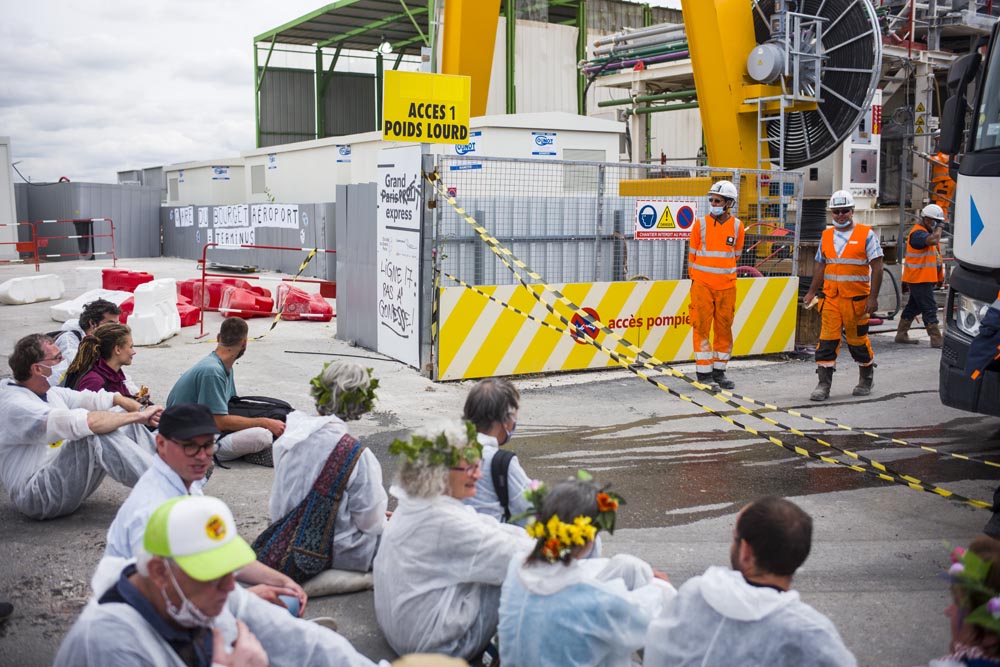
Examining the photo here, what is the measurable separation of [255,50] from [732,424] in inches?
1221

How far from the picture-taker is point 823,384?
954cm

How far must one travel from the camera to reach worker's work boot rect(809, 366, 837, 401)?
949 cm

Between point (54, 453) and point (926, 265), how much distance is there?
36.0 feet

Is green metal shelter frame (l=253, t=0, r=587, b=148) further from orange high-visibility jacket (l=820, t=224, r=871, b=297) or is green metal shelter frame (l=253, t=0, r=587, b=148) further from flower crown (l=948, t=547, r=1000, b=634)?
flower crown (l=948, t=547, r=1000, b=634)

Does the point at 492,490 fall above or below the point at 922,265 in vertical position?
below

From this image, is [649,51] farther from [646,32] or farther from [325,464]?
[325,464]

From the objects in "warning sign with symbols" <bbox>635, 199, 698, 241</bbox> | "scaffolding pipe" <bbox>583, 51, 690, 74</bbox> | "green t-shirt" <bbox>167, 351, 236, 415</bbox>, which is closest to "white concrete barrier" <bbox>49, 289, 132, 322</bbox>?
"warning sign with symbols" <bbox>635, 199, 698, 241</bbox>

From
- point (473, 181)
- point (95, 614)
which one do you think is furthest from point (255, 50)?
point (95, 614)

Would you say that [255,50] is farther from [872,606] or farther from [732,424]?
[872,606]

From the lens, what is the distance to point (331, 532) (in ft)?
15.3

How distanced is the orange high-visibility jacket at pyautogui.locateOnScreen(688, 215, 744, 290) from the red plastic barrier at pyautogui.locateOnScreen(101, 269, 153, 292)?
1089cm

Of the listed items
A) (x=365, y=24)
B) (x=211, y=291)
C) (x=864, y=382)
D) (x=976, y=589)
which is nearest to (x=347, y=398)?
(x=976, y=589)

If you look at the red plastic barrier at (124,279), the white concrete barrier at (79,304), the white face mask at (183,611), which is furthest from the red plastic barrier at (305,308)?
the white face mask at (183,611)

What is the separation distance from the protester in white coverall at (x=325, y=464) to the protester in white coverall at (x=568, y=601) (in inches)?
54.8
